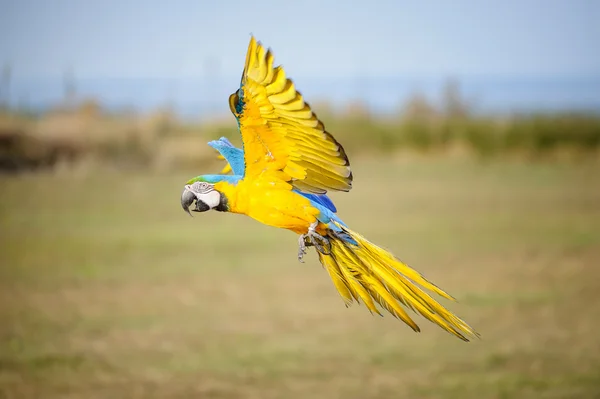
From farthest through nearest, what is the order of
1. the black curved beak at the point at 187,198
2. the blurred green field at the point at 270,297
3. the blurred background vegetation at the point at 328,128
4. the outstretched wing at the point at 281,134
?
the blurred background vegetation at the point at 328,128 → the blurred green field at the point at 270,297 → the black curved beak at the point at 187,198 → the outstretched wing at the point at 281,134

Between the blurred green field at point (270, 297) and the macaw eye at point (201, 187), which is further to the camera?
the blurred green field at point (270, 297)

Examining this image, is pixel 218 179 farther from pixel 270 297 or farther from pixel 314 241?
pixel 270 297

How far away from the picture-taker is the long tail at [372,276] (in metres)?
2.48

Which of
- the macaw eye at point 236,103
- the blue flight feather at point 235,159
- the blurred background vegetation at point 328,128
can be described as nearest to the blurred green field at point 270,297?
the blurred background vegetation at point 328,128

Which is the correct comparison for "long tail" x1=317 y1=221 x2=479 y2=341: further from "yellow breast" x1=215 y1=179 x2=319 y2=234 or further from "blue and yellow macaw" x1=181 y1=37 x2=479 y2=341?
"yellow breast" x1=215 y1=179 x2=319 y2=234

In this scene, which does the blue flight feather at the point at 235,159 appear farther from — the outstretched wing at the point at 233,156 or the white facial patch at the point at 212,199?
the white facial patch at the point at 212,199

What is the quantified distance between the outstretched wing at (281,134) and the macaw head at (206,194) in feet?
0.34

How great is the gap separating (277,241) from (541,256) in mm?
4545

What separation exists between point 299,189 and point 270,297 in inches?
329

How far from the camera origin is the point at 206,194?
2.45m

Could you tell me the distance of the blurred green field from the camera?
8.00 meters

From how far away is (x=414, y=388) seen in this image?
25.4 ft

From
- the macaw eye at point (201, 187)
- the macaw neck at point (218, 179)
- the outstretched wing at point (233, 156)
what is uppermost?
the outstretched wing at point (233, 156)

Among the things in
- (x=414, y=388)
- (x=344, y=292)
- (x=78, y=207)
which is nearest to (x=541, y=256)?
(x=414, y=388)
